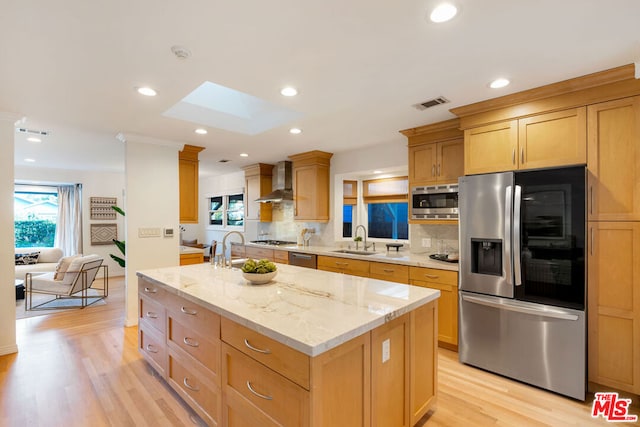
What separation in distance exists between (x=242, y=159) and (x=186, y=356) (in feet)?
12.7

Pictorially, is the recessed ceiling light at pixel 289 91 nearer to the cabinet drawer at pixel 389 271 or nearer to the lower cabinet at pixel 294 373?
the lower cabinet at pixel 294 373

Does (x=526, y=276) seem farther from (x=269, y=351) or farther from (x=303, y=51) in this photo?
(x=303, y=51)

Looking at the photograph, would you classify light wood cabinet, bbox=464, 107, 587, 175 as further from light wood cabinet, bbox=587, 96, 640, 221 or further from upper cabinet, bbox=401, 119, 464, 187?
upper cabinet, bbox=401, 119, 464, 187

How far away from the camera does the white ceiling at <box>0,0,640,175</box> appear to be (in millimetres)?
1537

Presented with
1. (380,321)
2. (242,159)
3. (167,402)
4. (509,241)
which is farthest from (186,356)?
(242,159)

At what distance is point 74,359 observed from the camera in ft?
9.68

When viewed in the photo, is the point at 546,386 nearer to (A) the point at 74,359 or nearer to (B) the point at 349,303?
(B) the point at 349,303

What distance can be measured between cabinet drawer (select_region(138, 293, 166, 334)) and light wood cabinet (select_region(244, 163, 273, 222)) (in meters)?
3.24

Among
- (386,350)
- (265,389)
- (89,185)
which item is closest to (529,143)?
(386,350)

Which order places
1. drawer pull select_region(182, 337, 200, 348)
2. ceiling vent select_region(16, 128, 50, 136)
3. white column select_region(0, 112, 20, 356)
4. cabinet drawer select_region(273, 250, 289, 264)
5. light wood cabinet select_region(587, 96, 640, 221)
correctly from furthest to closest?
1. cabinet drawer select_region(273, 250, 289, 264)
2. ceiling vent select_region(16, 128, 50, 136)
3. white column select_region(0, 112, 20, 356)
4. light wood cabinet select_region(587, 96, 640, 221)
5. drawer pull select_region(182, 337, 200, 348)

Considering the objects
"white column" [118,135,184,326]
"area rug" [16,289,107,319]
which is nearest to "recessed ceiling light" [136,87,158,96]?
"white column" [118,135,184,326]

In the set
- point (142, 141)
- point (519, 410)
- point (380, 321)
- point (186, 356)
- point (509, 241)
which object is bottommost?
point (519, 410)

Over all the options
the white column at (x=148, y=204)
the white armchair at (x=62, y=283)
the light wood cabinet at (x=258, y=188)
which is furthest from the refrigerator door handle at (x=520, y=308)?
the white armchair at (x=62, y=283)

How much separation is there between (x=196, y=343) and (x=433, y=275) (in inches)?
89.9
